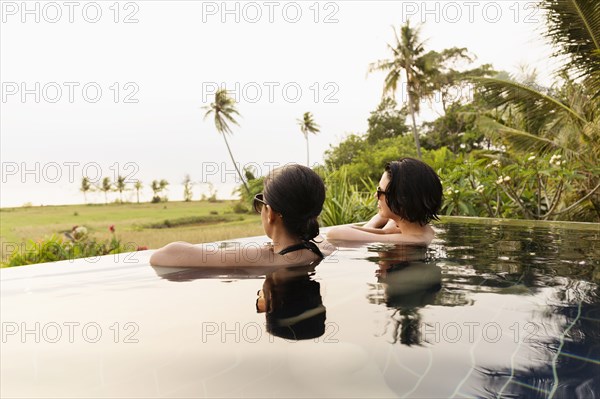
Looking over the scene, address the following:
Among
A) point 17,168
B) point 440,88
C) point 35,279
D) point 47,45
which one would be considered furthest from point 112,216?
point 35,279

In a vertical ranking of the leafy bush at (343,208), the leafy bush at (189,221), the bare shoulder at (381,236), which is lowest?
the leafy bush at (189,221)

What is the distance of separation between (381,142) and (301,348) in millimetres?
26718

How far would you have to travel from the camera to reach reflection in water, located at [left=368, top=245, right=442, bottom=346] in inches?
56.9

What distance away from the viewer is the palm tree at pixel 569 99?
7.69 metres

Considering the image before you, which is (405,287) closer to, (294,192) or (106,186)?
(294,192)

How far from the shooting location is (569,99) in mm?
9141

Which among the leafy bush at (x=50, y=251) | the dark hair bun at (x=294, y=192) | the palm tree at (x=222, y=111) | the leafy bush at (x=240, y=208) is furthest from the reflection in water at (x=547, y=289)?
the leafy bush at (x=240, y=208)

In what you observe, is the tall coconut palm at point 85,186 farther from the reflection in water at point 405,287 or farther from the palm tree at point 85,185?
the reflection in water at point 405,287

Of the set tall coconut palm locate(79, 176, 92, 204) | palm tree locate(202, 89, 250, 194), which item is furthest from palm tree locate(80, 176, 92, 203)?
palm tree locate(202, 89, 250, 194)

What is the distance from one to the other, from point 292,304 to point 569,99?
30.5 ft

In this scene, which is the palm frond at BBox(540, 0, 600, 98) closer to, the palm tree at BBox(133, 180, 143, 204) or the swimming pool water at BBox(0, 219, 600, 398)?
the swimming pool water at BBox(0, 219, 600, 398)

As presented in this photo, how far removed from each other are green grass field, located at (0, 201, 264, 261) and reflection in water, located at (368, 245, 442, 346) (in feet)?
105

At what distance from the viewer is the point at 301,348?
127cm

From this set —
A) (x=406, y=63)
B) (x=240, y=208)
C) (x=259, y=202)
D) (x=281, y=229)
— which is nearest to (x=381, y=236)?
(x=281, y=229)
